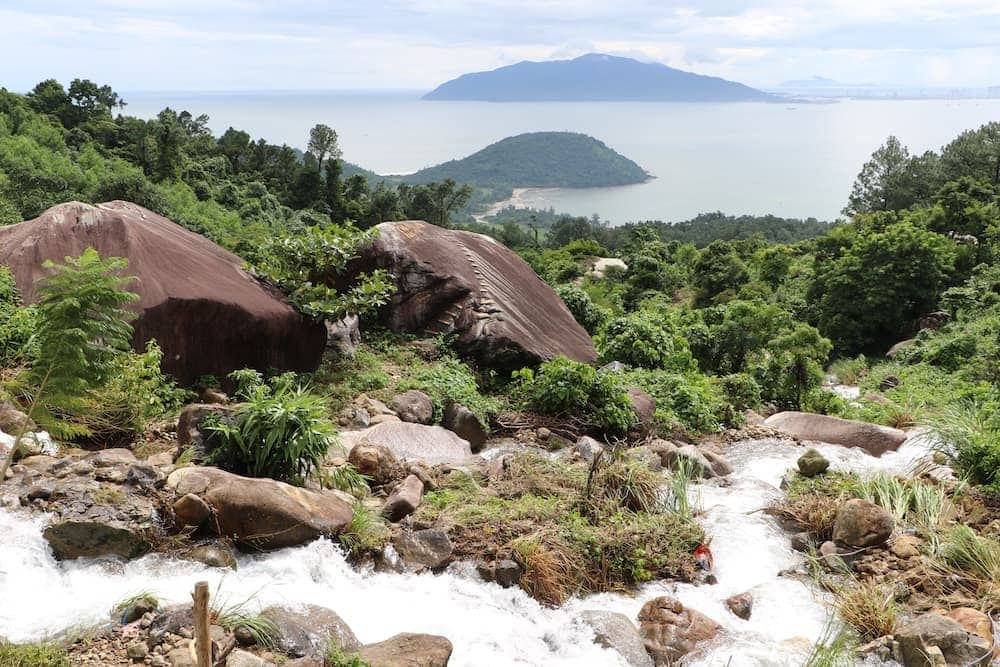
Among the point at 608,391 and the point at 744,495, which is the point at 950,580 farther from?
the point at 608,391

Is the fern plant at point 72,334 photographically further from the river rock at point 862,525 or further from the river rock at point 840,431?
the river rock at point 840,431

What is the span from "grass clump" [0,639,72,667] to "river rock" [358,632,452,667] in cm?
167

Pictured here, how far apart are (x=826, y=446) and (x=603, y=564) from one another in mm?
5645

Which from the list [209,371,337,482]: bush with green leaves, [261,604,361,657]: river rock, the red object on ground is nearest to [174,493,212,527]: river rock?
[209,371,337,482]: bush with green leaves

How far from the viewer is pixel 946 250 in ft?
82.8

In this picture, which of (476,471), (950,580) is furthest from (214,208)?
(950,580)

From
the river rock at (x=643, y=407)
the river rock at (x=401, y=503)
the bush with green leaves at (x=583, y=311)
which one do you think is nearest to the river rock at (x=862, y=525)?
the river rock at (x=643, y=407)

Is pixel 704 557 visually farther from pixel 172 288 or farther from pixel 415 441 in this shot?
pixel 172 288

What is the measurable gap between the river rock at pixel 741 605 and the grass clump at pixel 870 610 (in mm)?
662

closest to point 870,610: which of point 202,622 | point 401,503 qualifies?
point 401,503

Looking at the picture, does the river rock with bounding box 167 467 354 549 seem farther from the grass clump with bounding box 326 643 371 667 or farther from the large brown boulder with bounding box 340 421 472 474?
the large brown boulder with bounding box 340 421 472 474

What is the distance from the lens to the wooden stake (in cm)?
352

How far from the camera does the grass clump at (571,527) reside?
602cm

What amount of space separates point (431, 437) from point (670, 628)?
13.2ft
